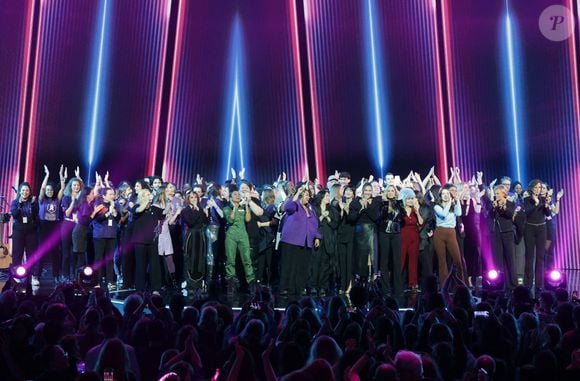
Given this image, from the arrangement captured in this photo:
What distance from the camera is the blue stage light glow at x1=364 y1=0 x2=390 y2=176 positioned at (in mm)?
12055

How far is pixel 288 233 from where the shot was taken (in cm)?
786

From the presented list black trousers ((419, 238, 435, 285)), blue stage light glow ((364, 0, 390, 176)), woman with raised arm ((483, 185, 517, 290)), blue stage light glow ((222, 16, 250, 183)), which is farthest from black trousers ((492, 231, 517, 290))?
blue stage light glow ((222, 16, 250, 183))

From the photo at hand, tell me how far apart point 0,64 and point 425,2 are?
7676mm

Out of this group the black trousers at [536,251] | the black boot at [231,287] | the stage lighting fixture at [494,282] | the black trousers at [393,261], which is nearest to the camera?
the stage lighting fixture at [494,282]

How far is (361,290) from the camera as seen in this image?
5.14 meters

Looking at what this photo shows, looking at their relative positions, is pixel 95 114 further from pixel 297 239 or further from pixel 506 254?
pixel 506 254

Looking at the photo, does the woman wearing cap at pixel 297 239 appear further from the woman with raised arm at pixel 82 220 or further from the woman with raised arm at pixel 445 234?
the woman with raised arm at pixel 82 220

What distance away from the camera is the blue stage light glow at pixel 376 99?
39.5ft

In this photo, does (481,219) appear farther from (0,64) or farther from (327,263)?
(0,64)

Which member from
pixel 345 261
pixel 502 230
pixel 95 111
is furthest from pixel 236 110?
pixel 502 230

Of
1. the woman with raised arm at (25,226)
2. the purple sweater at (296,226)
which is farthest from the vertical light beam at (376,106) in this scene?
the woman with raised arm at (25,226)

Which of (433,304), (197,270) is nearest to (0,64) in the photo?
(197,270)

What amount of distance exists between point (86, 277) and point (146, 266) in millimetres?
904

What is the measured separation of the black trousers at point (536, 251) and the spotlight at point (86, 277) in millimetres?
5276
